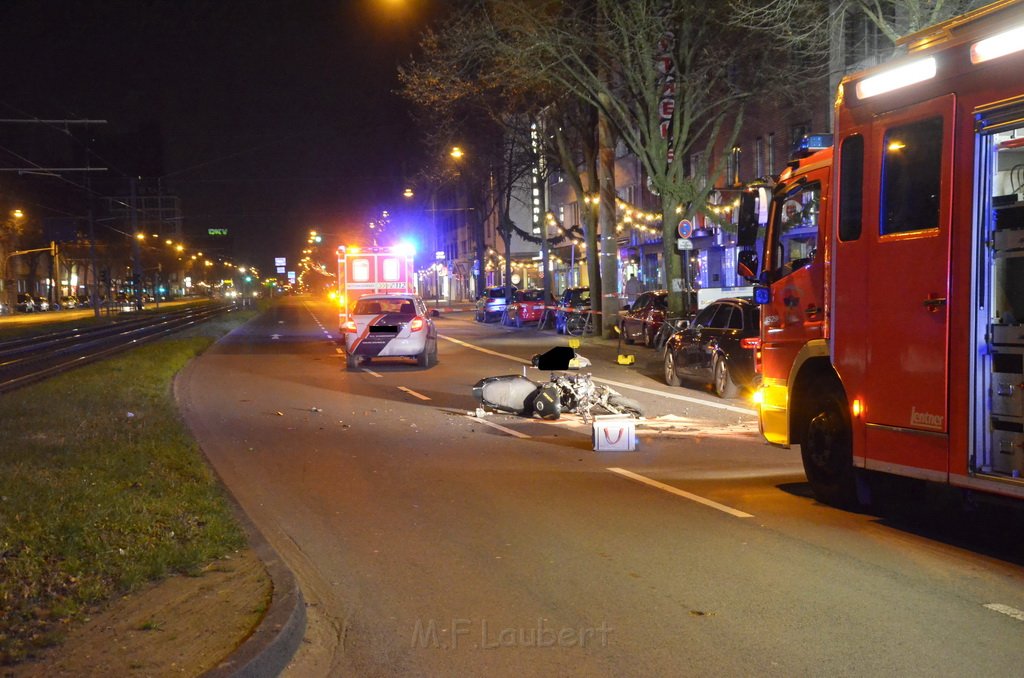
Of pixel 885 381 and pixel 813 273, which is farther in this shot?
pixel 813 273

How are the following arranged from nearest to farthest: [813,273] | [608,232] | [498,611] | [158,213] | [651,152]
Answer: [498,611], [813,273], [651,152], [608,232], [158,213]

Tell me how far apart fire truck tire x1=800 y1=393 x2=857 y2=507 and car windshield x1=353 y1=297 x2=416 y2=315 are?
1509cm

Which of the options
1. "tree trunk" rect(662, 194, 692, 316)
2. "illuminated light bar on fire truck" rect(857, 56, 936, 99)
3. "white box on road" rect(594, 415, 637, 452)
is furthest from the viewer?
"tree trunk" rect(662, 194, 692, 316)

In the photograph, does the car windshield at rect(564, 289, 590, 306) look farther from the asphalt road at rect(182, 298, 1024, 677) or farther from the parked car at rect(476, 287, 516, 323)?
the asphalt road at rect(182, 298, 1024, 677)

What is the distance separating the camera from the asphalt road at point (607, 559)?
524cm

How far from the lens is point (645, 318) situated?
28.8m

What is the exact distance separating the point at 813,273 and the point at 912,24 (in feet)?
28.0

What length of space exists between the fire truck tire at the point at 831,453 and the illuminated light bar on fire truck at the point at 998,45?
9.59ft

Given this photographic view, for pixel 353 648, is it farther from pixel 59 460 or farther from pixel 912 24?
pixel 912 24

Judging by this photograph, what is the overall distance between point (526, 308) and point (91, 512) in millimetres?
36584

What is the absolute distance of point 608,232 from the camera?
32.9 m

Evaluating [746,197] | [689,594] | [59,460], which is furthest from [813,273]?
[59,460]

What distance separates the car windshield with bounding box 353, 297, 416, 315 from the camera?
23234mm

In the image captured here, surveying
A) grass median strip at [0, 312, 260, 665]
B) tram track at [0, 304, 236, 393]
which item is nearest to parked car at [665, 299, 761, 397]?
grass median strip at [0, 312, 260, 665]
